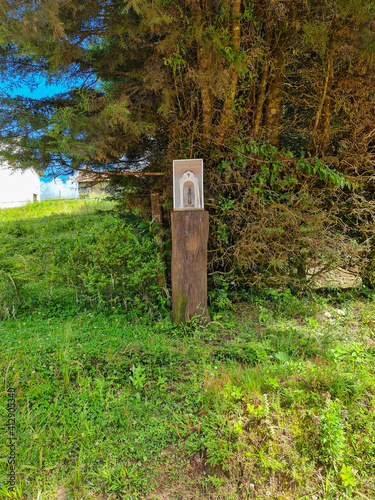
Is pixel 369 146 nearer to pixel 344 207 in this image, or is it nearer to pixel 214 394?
pixel 344 207

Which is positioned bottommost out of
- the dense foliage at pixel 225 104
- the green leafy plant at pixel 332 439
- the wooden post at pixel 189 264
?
the green leafy plant at pixel 332 439

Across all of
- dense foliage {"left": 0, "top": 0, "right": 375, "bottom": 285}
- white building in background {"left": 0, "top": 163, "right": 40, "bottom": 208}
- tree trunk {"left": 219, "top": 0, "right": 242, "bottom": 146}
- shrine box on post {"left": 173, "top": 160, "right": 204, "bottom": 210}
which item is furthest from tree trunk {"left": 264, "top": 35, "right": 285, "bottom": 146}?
white building in background {"left": 0, "top": 163, "right": 40, "bottom": 208}

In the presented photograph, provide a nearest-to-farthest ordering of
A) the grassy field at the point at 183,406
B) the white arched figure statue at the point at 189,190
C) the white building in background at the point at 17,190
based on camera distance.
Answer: the grassy field at the point at 183,406, the white arched figure statue at the point at 189,190, the white building in background at the point at 17,190

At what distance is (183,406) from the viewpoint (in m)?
2.37

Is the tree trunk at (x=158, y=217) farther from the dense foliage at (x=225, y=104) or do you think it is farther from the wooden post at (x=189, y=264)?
the wooden post at (x=189, y=264)

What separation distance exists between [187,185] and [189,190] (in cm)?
5

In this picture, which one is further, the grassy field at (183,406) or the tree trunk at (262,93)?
the tree trunk at (262,93)

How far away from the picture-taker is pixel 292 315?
391 cm

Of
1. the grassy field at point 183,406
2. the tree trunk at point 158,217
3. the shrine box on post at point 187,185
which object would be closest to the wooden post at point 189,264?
the shrine box on post at point 187,185

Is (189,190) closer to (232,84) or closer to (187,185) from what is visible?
(187,185)

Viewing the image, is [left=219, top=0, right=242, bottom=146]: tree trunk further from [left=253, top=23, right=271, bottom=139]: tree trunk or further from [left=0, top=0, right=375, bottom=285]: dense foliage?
[left=253, top=23, right=271, bottom=139]: tree trunk

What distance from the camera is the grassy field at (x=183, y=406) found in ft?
6.29

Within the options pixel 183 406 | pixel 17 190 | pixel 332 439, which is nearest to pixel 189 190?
pixel 183 406

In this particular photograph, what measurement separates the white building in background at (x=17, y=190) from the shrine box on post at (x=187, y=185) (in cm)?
1037
